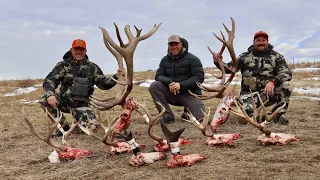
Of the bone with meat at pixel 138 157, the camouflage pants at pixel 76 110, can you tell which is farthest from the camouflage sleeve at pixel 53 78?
the bone with meat at pixel 138 157

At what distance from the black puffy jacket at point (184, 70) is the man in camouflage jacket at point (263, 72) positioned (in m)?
0.56

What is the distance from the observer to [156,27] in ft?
15.8

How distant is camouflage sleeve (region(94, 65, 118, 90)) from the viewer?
628 cm

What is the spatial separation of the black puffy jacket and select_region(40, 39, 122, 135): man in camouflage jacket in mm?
1274

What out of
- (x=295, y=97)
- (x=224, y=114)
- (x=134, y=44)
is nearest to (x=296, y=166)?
(x=224, y=114)

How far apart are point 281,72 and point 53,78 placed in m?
3.88

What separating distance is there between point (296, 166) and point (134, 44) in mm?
2360

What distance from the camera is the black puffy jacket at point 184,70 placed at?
6773 mm

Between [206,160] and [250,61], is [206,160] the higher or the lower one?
the lower one

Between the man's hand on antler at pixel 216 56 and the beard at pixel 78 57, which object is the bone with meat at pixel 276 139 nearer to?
the man's hand on antler at pixel 216 56

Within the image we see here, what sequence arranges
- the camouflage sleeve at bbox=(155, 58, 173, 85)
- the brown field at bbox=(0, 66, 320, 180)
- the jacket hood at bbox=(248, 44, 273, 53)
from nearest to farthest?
the brown field at bbox=(0, 66, 320, 180), the jacket hood at bbox=(248, 44, 273, 53), the camouflage sleeve at bbox=(155, 58, 173, 85)

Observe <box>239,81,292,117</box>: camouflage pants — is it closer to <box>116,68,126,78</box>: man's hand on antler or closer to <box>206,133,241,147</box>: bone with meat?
<box>206,133,241,147</box>: bone with meat

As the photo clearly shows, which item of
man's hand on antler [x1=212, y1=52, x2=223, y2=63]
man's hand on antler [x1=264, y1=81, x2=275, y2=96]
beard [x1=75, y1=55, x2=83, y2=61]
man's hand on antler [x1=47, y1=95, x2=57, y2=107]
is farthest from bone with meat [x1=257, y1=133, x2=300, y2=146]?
beard [x1=75, y1=55, x2=83, y2=61]

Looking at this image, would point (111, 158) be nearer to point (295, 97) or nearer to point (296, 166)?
point (296, 166)
